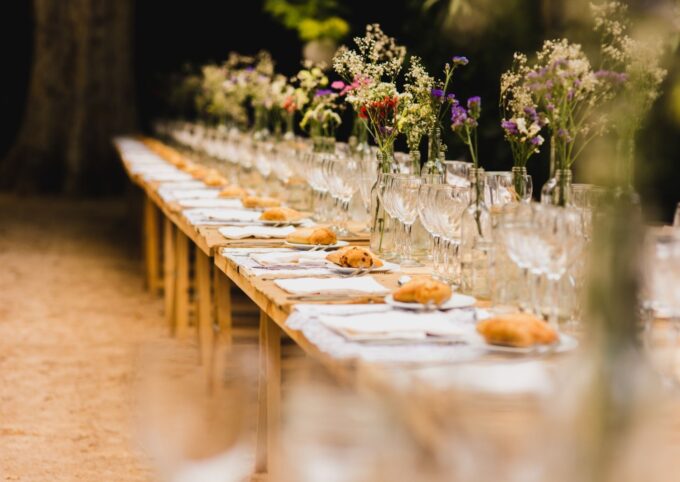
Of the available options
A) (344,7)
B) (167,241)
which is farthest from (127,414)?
(344,7)

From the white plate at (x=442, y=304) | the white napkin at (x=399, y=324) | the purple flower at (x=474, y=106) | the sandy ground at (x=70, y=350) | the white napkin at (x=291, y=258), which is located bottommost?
the sandy ground at (x=70, y=350)

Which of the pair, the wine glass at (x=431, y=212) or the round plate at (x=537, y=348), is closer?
the round plate at (x=537, y=348)

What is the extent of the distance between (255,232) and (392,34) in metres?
7.02

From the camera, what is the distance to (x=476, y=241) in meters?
2.33

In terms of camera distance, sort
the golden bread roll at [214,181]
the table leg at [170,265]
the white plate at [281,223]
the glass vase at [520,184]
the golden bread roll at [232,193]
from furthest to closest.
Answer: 1. the table leg at [170,265]
2. the golden bread roll at [214,181]
3. the golden bread roll at [232,193]
4. the white plate at [281,223]
5. the glass vase at [520,184]

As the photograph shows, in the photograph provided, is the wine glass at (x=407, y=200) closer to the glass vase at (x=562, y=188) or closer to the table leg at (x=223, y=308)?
the glass vase at (x=562, y=188)

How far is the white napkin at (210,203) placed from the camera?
4012 mm

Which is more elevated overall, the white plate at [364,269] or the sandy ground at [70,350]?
the white plate at [364,269]

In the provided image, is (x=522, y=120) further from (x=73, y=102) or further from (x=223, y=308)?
(x=73, y=102)

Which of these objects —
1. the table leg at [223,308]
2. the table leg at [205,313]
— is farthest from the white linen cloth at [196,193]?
the table leg at [223,308]

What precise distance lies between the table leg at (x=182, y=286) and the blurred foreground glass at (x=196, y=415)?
243 mm

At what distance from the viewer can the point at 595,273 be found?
119 cm

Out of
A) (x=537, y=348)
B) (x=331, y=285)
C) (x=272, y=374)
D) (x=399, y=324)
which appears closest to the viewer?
(x=537, y=348)

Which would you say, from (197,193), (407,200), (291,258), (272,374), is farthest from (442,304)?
(197,193)
